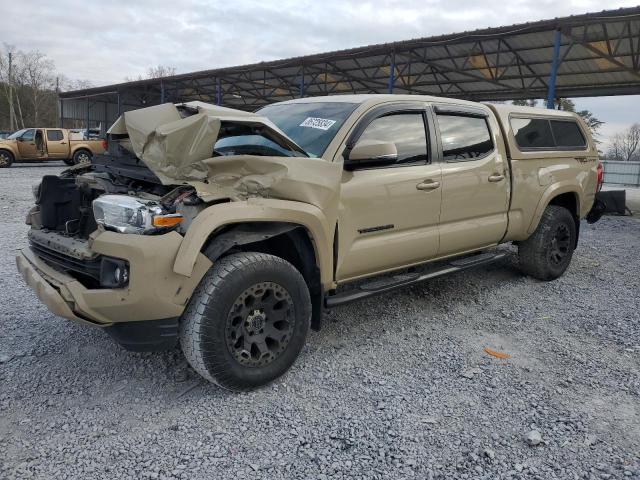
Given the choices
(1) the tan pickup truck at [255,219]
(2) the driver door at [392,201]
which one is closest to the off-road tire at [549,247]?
(1) the tan pickup truck at [255,219]

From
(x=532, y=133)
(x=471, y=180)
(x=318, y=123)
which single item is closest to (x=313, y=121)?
(x=318, y=123)

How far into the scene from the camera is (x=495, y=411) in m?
2.84

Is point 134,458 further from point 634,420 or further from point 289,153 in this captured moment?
point 634,420

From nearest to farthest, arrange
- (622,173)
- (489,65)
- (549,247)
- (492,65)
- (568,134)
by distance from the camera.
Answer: (549,247), (568,134), (489,65), (492,65), (622,173)

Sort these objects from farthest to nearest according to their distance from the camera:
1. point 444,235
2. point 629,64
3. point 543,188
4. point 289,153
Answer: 1. point 629,64
2. point 543,188
3. point 444,235
4. point 289,153

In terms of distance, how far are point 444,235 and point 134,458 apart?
2820 millimetres

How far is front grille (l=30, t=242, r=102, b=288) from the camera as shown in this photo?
2660 mm

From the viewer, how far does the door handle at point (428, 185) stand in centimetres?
377

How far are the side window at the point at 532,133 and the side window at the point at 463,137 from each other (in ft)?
1.66

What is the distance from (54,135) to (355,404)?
21.0 m

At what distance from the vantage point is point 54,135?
65.3 ft

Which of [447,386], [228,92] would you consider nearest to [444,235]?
[447,386]

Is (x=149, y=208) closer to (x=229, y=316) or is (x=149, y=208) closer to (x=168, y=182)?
(x=168, y=182)

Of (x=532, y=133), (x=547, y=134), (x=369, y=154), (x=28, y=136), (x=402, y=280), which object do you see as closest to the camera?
(x=369, y=154)
